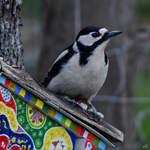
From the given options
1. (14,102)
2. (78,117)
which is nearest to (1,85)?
(14,102)

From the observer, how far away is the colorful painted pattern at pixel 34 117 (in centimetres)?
294

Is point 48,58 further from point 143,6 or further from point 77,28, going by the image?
point 143,6

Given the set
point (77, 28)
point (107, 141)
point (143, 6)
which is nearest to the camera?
point (107, 141)

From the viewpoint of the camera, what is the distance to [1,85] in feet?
9.69

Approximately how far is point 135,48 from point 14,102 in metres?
3.45

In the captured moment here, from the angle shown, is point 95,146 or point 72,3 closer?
point 95,146

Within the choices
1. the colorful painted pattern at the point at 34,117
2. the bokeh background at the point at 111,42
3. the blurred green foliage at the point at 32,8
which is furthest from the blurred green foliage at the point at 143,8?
the colorful painted pattern at the point at 34,117

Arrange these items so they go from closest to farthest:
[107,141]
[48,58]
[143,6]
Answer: [107,141], [48,58], [143,6]

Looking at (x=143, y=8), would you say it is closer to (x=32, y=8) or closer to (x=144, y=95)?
(x=144, y=95)

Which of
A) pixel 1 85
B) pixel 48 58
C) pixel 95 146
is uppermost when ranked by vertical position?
pixel 1 85

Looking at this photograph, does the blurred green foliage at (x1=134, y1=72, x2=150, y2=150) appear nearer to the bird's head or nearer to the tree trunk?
the bird's head

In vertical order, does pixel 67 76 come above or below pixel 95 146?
above

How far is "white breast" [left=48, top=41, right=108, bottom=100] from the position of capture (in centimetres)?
377

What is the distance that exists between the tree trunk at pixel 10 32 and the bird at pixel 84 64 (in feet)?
1.37
